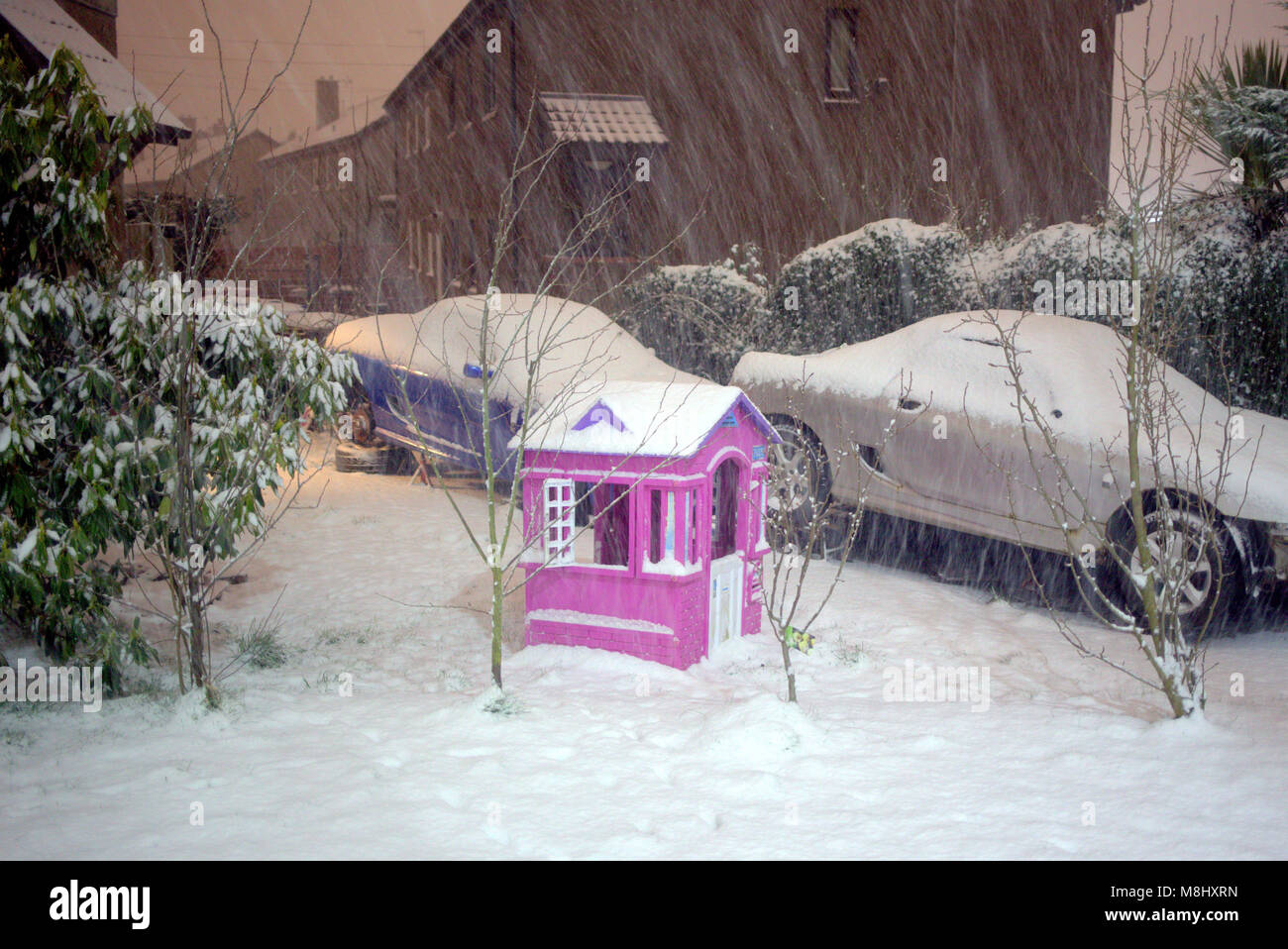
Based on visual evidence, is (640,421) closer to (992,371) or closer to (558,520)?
(558,520)

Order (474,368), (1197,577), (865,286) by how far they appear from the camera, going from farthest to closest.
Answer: (865,286) < (474,368) < (1197,577)

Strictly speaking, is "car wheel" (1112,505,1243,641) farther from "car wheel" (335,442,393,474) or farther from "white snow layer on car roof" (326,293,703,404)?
"car wheel" (335,442,393,474)

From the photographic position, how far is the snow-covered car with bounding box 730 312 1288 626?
601 centimetres

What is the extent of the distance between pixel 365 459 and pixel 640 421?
6540 mm

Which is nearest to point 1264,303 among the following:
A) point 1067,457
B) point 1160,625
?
point 1067,457

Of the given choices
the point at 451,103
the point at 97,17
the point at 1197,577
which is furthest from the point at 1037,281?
the point at 451,103

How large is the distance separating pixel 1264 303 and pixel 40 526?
9.38 meters

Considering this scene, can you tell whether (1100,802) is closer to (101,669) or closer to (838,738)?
(838,738)

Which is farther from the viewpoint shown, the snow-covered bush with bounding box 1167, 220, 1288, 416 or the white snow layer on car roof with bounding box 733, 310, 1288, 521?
the snow-covered bush with bounding box 1167, 220, 1288, 416

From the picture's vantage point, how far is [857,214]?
56.7 ft

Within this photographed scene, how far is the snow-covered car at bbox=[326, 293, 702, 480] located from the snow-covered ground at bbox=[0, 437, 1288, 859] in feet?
9.57

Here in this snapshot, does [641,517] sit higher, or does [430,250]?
[430,250]

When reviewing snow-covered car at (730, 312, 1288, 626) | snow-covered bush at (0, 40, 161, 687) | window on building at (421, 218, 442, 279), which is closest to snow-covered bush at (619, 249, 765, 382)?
snow-covered car at (730, 312, 1288, 626)

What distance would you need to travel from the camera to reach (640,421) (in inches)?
217
